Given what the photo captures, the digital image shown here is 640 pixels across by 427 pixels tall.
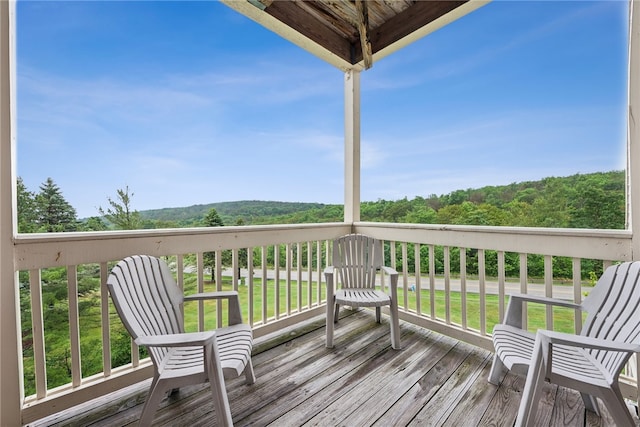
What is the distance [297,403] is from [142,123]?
2.84 metres

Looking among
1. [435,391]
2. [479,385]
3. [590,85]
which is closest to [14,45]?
[435,391]

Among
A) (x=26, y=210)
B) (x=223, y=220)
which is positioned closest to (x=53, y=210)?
(x=26, y=210)

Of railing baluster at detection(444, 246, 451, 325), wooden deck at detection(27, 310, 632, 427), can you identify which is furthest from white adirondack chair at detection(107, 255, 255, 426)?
railing baluster at detection(444, 246, 451, 325)

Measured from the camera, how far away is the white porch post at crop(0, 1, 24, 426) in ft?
3.79

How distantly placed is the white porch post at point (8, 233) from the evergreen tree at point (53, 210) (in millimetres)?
453

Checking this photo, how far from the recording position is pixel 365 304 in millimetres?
2029

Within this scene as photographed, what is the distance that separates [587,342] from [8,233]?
2623 mm

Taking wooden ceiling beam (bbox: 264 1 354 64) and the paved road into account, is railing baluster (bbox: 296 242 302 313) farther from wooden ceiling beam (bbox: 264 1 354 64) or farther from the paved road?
wooden ceiling beam (bbox: 264 1 354 64)

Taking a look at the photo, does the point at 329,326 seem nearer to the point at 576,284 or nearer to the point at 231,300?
the point at 231,300

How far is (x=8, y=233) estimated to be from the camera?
117 centimetres

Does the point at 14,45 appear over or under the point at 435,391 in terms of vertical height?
over

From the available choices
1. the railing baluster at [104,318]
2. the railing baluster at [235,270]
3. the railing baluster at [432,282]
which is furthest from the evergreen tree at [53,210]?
the railing baluster at [432,282]

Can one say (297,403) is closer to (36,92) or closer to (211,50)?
(36,92)

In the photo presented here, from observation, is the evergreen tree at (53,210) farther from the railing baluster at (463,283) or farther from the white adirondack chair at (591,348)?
the railing baluster at (463,283)
